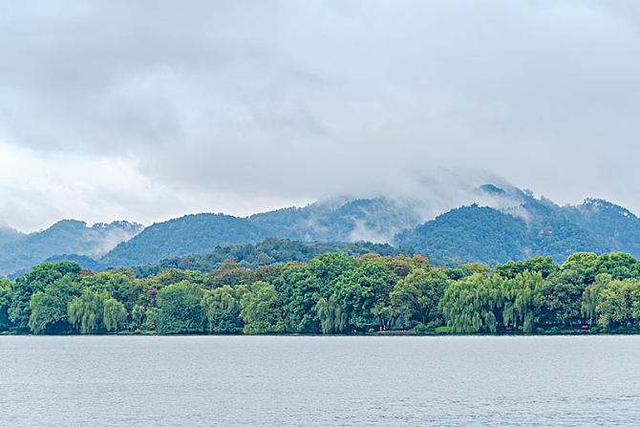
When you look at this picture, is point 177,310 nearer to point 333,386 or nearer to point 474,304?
point 474,304

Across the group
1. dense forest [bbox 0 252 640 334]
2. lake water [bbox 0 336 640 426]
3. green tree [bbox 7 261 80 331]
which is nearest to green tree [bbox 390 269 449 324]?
dense forest [bbox 0 252 640 334]

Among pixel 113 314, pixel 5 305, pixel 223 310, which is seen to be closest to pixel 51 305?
pixel 113 314

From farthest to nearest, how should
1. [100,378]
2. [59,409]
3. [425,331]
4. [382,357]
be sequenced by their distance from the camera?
[425,331], [382,357], [100,378], [59,409]

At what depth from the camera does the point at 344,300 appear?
12150 centimetres

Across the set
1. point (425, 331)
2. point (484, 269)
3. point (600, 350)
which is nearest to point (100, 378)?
point (600, 350)

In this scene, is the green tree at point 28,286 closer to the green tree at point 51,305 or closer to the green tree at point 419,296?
the green tree at point 51,305

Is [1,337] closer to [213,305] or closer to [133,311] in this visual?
[133,311]

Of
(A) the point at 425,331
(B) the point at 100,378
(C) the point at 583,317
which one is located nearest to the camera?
(B) the point at 100,378

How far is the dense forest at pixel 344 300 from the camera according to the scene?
111 m

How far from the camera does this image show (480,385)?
5816 centimetres

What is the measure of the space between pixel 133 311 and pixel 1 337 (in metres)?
23.8

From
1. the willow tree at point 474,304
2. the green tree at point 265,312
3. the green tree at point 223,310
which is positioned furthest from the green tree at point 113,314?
the willow tree at point 474,304

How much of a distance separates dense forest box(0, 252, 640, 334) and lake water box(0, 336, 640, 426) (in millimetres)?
11991

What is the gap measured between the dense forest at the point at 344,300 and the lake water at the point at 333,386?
11991 mm
